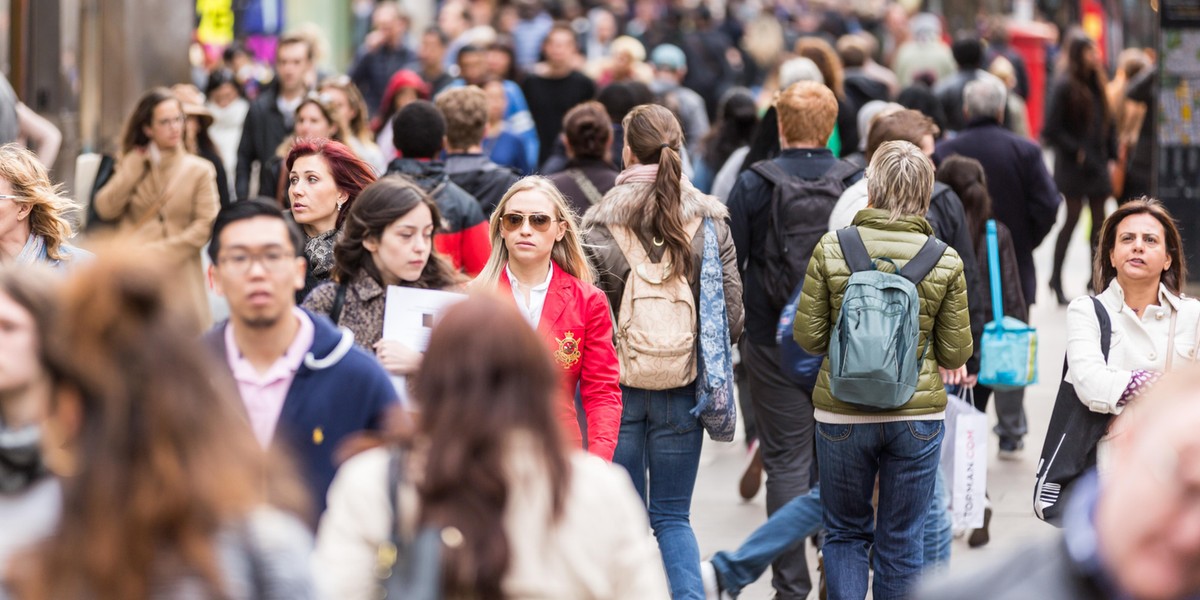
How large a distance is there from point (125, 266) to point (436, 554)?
0.70 metres

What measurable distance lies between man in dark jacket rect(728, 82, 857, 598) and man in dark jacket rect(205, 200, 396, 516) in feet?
11.4

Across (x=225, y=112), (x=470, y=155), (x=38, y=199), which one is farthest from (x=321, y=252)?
(x=225, y=112)

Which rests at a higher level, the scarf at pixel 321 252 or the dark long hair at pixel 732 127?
the dark long hair at pixel 732 127

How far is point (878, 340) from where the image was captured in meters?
5.85

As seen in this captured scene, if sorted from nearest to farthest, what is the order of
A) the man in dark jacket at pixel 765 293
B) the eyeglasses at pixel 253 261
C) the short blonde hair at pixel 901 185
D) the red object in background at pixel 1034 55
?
the eyeglasses at pixel 253 261
the short blonde hair at pixel 901 185
the man in dark jacket at pixel 765 293
the red object in background at pixel 1034 55

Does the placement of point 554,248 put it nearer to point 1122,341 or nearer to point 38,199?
point 38,199

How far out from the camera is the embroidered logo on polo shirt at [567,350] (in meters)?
5.73

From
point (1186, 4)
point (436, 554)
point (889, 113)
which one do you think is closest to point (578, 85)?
point (1186, 4)

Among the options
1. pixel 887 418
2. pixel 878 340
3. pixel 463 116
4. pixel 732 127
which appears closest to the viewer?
pixel 878 340

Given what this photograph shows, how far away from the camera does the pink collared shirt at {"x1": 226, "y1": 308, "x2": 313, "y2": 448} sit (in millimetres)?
4105

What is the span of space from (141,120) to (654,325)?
4.28m

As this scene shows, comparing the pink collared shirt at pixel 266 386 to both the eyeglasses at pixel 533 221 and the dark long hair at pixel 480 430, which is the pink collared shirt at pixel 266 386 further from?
the eyeglasses at pixel 533 221

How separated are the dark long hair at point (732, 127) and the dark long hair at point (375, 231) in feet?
18.7

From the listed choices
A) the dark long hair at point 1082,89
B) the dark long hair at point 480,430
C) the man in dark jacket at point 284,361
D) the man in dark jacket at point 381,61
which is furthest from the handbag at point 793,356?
the man in dark jacket at point 381,61
